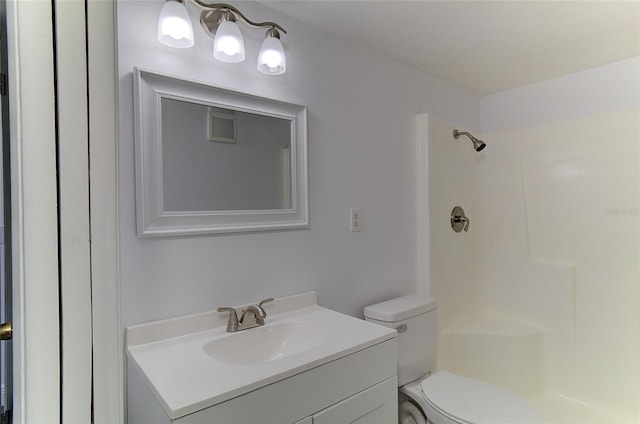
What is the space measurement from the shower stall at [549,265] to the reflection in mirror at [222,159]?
3.56 feet

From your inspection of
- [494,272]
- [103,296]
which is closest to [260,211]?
[103,296]

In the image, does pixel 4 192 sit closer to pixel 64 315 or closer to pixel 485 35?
pixel 64 315

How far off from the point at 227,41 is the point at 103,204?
33.6 inches

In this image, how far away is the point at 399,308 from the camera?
1749mm

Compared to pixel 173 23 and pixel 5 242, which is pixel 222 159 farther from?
pixel 5 242

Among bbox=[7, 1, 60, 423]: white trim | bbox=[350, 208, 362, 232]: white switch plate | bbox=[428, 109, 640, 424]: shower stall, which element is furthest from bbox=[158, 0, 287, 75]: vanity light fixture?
bbox=[428, 109, 640, 424]: shower stall

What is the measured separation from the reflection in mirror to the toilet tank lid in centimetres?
70

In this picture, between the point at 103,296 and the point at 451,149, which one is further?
the point at 451,149

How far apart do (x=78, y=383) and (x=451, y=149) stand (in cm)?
226

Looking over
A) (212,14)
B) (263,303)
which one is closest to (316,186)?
(263,303)

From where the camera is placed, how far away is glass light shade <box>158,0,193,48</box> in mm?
1133

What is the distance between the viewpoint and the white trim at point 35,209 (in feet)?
1.89

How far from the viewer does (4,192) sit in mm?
736

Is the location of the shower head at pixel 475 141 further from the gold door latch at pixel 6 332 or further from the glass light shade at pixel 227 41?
the gold door latch at pixel 6 332
